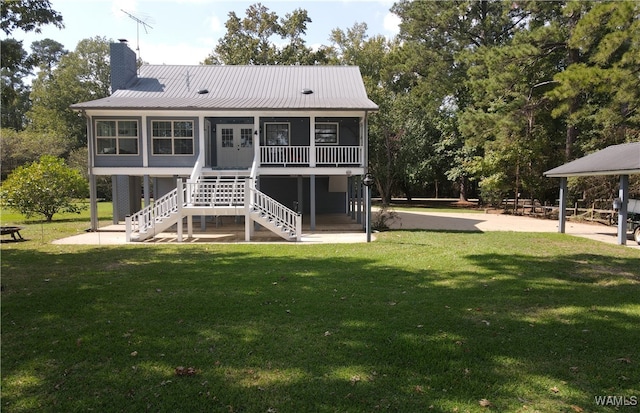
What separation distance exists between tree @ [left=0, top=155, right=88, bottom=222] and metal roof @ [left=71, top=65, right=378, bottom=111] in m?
3.78

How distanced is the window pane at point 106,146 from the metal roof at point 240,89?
1489 mm

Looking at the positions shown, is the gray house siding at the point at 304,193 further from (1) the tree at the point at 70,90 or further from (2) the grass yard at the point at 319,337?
(1) the tree at the point at 70,90

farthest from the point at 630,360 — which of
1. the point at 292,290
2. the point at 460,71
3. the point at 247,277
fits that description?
the point at 460,71

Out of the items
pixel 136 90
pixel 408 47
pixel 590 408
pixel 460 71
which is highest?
pixel 408 47

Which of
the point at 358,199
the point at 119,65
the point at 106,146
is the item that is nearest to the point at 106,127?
the point at 106,146

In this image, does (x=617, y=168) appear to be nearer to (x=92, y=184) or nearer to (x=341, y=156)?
(x=341, y=156)

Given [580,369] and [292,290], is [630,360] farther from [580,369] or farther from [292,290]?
[292,290]

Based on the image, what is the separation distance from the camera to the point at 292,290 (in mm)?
6648

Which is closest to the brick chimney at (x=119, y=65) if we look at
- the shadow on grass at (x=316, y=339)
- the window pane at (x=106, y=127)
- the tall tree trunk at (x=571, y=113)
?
the window pane at (x=106, y=127)

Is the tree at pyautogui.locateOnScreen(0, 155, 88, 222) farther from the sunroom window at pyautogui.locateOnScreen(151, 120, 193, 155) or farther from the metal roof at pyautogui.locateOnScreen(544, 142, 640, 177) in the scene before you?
the metal roof at pyautogui.locateOnScreen(544, 142, 640, 177)

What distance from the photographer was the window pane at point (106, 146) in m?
16.7

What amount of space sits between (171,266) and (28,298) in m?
2.79

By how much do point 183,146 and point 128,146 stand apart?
214cm

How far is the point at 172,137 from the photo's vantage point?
666 inches
